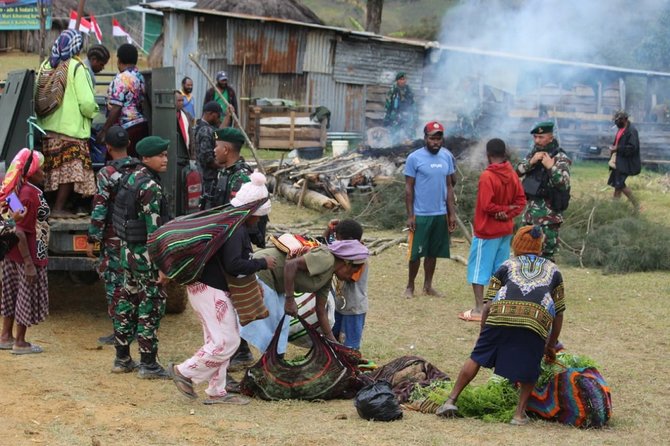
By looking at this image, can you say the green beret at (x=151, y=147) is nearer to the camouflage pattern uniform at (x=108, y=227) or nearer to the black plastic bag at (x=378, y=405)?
the camouflage pattern uniform at (x=108, y=227)

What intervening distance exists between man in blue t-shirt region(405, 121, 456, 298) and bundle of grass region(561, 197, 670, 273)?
2.90m

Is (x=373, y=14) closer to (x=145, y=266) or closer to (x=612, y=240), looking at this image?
(x=612, y=240)

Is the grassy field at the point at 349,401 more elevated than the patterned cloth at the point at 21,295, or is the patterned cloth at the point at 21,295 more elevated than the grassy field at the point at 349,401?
the patterned cloth at the point at 21,295

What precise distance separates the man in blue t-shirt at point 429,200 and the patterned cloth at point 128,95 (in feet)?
9.44

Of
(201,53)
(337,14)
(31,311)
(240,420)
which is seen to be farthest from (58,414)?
(337,14)

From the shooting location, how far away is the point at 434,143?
1008 centimetres

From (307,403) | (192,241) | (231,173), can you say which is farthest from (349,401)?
(231,173)

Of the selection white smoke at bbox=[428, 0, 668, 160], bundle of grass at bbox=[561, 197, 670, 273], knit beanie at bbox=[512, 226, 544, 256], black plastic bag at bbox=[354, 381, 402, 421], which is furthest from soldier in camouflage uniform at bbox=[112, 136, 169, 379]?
white smoke at bbox=[428, 0, 668, 160]

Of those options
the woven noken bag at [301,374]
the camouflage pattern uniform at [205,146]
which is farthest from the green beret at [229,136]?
the camouflage pattern uniform at [205,146]

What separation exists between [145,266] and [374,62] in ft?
66.1

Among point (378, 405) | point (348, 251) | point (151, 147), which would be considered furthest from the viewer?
point (151, 147)

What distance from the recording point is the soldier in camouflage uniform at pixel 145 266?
706 cm

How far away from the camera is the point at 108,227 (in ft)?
24.5

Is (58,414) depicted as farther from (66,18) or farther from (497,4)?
(66,18)
